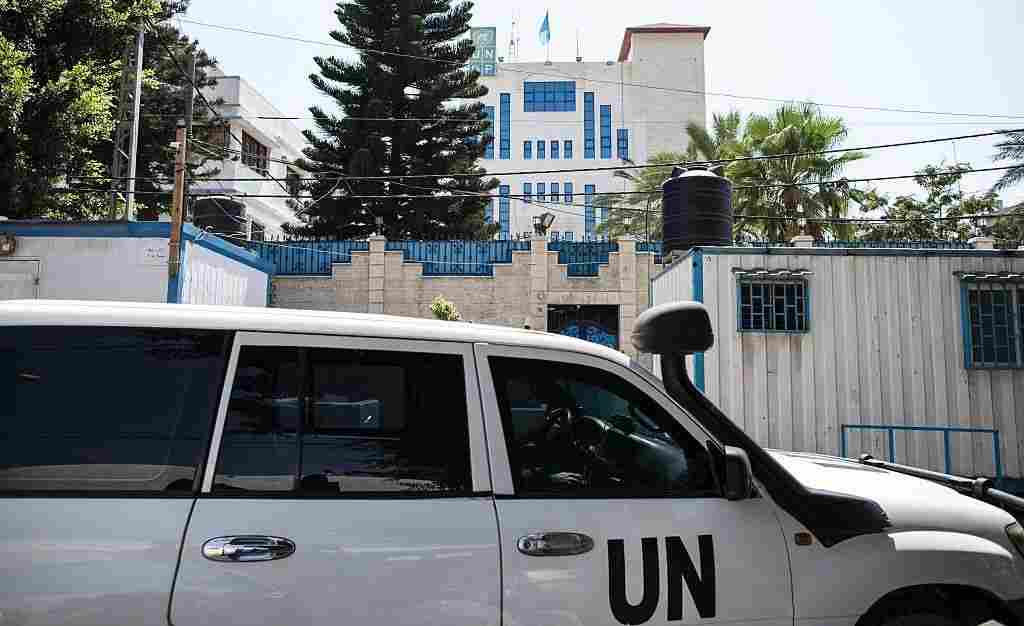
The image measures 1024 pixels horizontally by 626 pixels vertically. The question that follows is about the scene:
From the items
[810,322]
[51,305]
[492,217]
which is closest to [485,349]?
[51,305]

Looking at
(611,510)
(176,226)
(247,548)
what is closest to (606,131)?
(176,226)

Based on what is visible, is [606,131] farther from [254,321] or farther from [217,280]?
[254,321]

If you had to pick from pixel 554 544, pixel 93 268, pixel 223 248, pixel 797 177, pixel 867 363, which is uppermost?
pixel 797 177

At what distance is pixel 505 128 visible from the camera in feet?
176

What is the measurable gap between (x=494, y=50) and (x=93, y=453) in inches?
2275

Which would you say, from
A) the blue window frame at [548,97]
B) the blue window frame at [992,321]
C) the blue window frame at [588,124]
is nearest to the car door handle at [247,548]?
the blue window frame at [992,321]

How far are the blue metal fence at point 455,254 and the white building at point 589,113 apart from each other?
27.2m

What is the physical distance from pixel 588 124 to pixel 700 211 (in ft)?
146

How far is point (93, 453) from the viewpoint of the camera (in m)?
2.19

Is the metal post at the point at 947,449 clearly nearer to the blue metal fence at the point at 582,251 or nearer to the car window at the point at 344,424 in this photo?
the car window at the point at 344,424

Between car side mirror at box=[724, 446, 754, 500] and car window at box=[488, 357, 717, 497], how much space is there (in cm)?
9

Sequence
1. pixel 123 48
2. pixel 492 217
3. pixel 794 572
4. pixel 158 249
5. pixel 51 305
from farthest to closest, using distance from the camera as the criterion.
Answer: pixel 492 217, pixel 123 48, pixel 158 249, pixel 794 572, pixel 51 305

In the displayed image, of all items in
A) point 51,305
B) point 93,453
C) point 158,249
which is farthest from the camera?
point 158,249

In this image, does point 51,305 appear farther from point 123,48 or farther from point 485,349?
point 123,48
